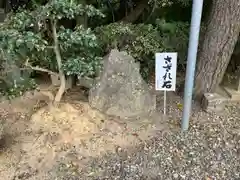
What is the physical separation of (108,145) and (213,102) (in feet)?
3.69

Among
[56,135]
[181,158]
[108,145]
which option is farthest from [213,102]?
[56,135]

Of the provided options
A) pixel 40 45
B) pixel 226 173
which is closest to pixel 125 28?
pixel 40 45

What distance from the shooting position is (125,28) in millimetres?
3316

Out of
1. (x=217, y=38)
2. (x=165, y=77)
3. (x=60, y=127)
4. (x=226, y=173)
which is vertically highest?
(x=217, y=38)

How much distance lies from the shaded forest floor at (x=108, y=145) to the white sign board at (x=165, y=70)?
0.37m

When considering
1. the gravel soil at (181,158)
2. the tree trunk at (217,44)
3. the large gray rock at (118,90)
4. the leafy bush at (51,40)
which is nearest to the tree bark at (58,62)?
the leafy bush at (51,40)

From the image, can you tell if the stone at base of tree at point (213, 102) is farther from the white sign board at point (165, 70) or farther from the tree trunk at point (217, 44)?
the white sign board at point (165, 70)

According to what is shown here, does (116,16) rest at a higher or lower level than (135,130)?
higher

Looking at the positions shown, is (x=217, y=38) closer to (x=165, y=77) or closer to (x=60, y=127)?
(x=165, y=77)

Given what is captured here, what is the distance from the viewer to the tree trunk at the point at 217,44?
9.45ft

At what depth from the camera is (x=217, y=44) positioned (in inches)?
118

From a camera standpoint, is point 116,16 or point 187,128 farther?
point 116,16

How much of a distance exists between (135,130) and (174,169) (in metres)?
0.54

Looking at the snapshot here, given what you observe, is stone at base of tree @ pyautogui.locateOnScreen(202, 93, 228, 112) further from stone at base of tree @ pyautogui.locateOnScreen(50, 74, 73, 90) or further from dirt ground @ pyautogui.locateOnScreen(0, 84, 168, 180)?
stone at base of tree @ pyautogui.locateOnScreen(50, 74, 73, 90)
